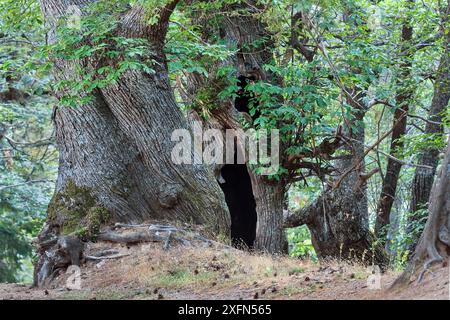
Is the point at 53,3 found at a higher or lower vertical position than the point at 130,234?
higher

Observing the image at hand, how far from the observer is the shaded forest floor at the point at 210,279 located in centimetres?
770

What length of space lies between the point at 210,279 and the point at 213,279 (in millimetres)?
42

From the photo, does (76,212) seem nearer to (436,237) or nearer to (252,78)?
(252,78)

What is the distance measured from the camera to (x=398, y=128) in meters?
16.0

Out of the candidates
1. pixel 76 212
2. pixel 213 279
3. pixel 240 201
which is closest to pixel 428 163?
pixel 240 201

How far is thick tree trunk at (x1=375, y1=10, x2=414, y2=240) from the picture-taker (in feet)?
44.0

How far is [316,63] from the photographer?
12.7 m

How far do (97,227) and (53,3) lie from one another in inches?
165

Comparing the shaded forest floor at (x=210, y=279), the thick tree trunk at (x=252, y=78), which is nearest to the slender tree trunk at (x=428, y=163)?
the thick tree trunk at (x=252, y=78)

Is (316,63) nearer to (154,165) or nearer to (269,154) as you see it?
(269,154)

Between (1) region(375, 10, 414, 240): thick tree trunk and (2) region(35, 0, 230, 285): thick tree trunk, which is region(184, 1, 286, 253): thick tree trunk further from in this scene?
(1) region(375, 10, 414, 240): thick tree trunk
